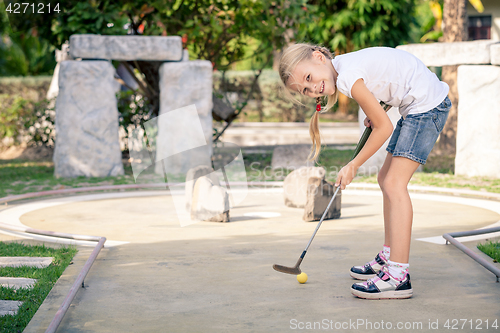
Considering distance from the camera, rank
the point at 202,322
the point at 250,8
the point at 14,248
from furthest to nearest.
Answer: the point at 250,8, the point at 14,248, the point at 202,322

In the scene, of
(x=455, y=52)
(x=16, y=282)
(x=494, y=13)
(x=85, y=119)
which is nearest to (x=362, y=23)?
(x=494, y=13)

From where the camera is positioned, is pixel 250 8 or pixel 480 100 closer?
pixel 480 100

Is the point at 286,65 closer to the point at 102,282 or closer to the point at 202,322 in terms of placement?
the point at 202,322

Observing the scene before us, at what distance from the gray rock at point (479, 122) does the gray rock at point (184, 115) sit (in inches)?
135

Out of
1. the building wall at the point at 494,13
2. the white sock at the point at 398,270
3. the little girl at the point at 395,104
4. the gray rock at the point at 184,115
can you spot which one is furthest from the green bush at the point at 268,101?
the white sock at the point at 398,270

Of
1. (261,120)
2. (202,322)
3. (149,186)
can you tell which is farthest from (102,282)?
(261,120)

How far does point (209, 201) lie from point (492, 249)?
2.25m

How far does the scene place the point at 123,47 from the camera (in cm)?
765

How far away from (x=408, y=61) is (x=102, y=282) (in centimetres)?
196

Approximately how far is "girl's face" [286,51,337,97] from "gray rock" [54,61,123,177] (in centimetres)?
534

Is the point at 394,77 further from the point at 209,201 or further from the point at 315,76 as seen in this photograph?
the point at 209,201

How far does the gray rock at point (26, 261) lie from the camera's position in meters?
3.32

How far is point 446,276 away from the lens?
10.1 ft

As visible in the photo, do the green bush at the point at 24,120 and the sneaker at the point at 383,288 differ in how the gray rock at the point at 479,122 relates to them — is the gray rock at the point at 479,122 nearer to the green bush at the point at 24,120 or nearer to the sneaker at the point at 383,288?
the sneaker at the point at 383,288
